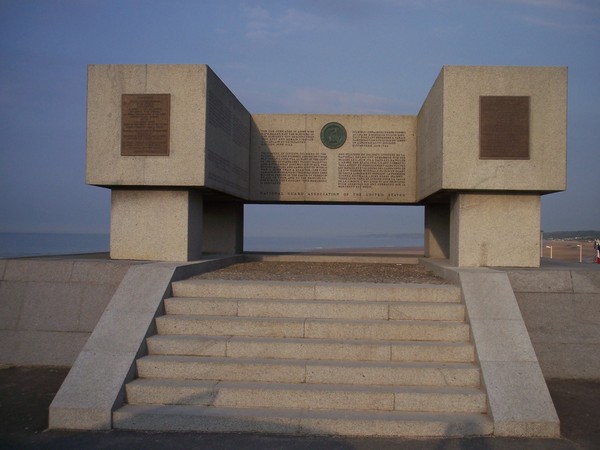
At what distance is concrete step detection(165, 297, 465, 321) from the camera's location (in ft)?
22.1

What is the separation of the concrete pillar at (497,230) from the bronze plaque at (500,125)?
904mm

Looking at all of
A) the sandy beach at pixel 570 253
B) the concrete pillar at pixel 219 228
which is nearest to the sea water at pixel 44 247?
the concrete pillar at pixel 219 228

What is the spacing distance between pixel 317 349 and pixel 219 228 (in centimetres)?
816

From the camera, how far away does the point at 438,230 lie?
1344 cm

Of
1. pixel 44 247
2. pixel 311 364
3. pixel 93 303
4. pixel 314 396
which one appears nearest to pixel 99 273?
pixel 93 303

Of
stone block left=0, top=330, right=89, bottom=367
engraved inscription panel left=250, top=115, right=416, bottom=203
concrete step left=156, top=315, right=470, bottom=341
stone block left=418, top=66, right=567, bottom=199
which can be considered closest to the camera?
concrete step left=156, top=315, right=470, bottom=341

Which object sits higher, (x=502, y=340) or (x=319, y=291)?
(x=319, y=291)

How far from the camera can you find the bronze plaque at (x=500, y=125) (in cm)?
919

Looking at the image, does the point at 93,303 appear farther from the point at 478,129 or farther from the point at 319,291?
the point at 478,129

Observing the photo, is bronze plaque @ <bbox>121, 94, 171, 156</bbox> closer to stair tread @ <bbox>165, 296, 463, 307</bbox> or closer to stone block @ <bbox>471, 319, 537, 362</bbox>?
stair tread @ <bbox>165, 296, 463, 307</bbox>

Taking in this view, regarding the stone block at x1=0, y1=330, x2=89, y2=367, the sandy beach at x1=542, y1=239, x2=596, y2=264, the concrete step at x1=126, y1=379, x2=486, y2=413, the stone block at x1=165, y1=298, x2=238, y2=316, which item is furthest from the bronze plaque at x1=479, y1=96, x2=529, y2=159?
the stone block at x1=0, y1=330, x2=89, y2=367

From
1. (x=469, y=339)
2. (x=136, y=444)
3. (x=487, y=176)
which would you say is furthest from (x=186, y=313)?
(x=487, y=176)

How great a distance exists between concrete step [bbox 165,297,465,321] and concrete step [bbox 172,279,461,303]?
0.80 feet

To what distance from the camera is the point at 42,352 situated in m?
7.38
